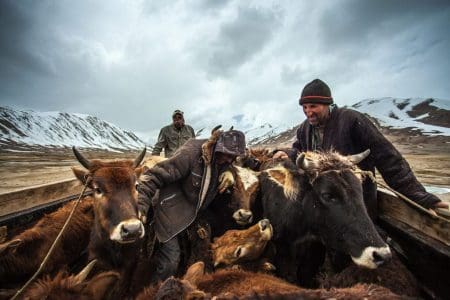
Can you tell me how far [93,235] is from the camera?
381 centimetres

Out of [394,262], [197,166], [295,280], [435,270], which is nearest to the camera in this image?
[435,270]

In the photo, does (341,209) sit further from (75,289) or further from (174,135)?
(174,135)

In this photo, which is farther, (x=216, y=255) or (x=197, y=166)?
(x=197, y=166)

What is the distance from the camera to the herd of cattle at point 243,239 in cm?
295

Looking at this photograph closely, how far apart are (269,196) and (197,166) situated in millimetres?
1286

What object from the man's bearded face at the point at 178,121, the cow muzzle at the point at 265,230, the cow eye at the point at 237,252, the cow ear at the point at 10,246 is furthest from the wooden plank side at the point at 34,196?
the man's bearded face at the point at 178,121

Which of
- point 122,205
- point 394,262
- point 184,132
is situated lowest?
point 394,262

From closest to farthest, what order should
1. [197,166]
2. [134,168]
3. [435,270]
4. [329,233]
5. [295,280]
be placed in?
[435,270]
[329,233]
[295,280]
[134,168]
[197,166]

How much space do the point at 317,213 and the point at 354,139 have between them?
1.54 meters

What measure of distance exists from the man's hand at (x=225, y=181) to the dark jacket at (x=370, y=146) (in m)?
1.69

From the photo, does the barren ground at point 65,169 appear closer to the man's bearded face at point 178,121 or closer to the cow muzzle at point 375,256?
the cow muzzle at point 375,256

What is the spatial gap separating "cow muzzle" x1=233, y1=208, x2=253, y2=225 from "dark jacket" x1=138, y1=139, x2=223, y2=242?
0.57 m

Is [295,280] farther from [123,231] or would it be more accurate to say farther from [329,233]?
[123,231]

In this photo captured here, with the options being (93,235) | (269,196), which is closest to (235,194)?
(269,196)
